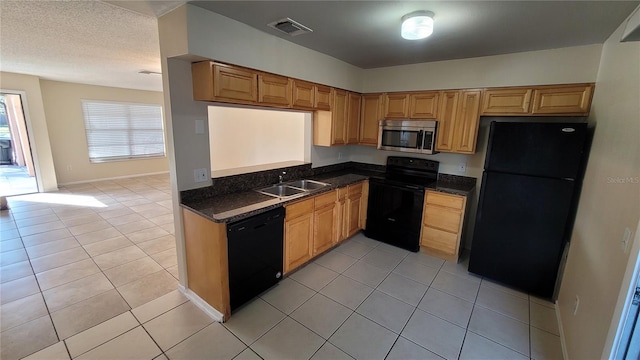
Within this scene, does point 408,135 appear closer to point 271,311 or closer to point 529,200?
point 529,200

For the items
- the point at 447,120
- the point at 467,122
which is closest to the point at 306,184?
the point at 447,120

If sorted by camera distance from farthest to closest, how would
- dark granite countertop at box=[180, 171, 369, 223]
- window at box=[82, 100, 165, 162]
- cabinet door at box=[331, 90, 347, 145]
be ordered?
window at box=[82, 100, 165, 162]
cabinet door at box=[331, 90, 347, 145]
dark granite countertop at box=[180, 171, 369, 223]

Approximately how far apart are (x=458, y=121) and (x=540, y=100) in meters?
0.78

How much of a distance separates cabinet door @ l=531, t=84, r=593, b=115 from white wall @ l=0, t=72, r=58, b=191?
27.2 feet

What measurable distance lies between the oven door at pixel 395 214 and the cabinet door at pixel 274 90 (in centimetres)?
166

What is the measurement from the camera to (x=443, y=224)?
324 cm

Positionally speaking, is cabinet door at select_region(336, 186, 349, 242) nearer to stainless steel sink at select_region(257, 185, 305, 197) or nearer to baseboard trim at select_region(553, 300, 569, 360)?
stainless steel sink at select_region(257, 185, 305, 197)

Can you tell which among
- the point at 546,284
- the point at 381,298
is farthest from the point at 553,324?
the point at 381,298

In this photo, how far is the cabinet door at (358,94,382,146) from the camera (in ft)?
12.6

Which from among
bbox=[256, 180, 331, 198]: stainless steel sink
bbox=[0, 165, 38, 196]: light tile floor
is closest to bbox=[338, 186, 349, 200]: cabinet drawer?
bbox=[256, 180, 331, 198]: stainless steel sink

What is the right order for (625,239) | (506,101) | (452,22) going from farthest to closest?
(506,101) < (452,22) < (625,239)

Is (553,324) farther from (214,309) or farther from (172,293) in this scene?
(172,293)

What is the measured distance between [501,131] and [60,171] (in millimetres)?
8563

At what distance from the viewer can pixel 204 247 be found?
7.18ft
